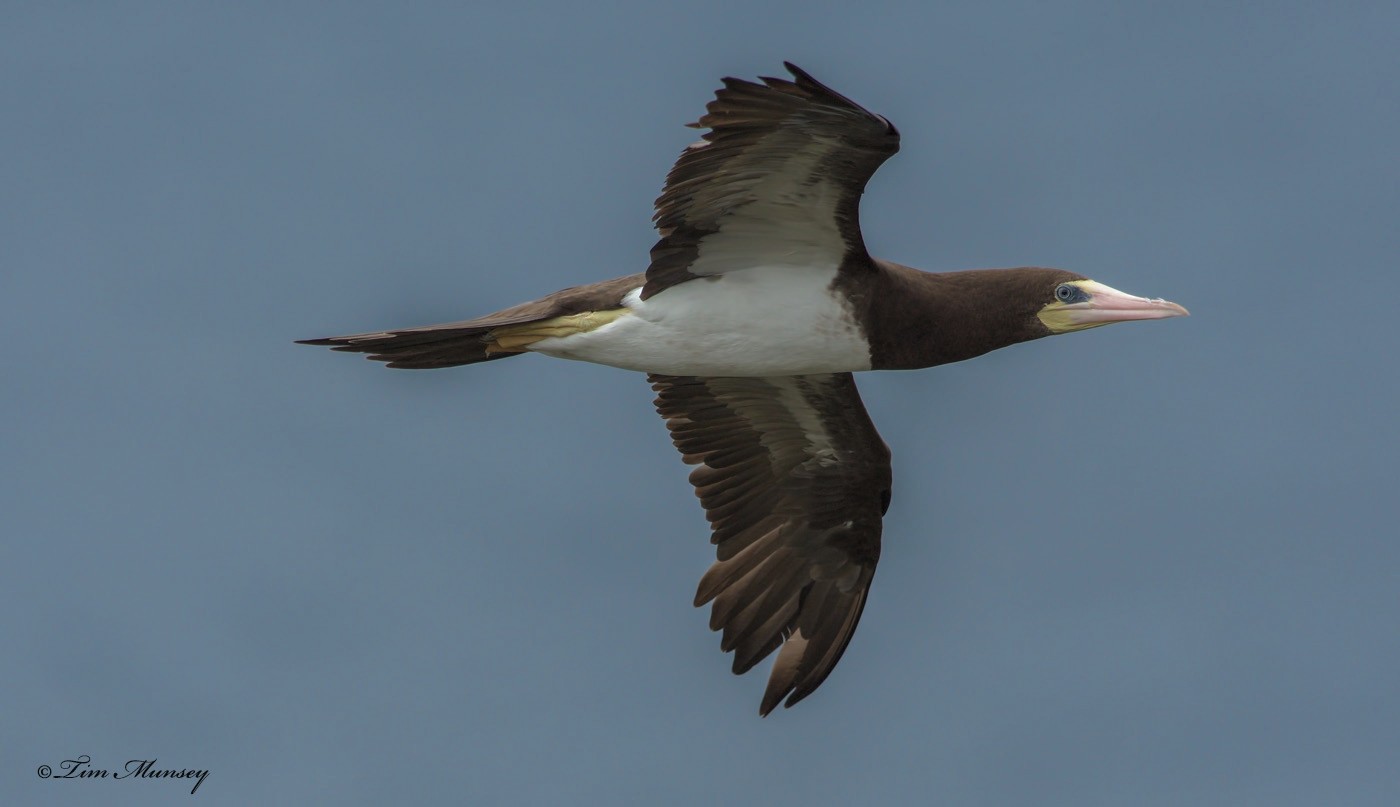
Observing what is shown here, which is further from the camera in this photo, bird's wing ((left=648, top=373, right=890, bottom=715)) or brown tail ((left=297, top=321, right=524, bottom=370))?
bird's wing ((left=648, top=373, right=890, bottom=715))

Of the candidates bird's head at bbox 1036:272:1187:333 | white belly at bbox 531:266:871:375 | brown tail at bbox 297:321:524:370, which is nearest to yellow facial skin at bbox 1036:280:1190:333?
bird's head at bbox 1036:272:1187:333

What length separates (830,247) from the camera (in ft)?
41.0

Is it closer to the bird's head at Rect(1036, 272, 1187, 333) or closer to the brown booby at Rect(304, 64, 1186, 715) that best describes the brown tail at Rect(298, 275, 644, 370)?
the brown booby at Rect(304, 64, 1186, 715)

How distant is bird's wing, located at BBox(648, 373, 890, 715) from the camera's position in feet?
47.3

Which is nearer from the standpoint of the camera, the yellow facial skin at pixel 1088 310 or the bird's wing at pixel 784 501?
the yellow facial skin at pixel 1088 310

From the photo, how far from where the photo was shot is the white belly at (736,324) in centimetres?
1265

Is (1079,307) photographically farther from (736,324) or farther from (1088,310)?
(736,324)

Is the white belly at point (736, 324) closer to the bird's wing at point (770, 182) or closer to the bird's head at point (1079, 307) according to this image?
the bird's wing at point (770, 182)

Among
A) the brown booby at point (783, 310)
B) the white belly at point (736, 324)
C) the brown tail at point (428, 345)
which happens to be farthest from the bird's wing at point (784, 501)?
the brown tail at point (428, 345)

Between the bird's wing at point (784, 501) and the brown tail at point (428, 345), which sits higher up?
the brown tail at point (428, 345)

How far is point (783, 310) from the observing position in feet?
41.6

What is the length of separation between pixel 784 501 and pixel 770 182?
11.6 ft

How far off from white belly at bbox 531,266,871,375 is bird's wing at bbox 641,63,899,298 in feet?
0.36

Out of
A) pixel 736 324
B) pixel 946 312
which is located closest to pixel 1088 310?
pixel 946 312
